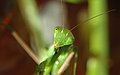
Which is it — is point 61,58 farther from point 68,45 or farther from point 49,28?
point 49,28

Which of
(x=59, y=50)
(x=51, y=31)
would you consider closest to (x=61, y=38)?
(x=59, y=50)

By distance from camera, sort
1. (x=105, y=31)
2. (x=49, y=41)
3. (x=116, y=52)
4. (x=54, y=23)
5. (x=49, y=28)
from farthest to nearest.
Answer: (x=116, y=52) < (x=54, y=23) < (x=49, y=28) < (x=49, y=41) < (x=105, y=31)

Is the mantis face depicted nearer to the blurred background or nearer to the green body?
the green body

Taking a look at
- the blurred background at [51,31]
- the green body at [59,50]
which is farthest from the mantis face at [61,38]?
the blurred background at [51,31]

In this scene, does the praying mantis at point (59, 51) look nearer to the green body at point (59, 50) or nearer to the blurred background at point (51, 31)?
the green body at point (59, 50)

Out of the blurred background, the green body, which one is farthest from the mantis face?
the blurred background

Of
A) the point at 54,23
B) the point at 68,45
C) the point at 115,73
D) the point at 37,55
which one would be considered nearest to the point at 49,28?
the point at 54,23

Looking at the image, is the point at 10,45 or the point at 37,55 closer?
the point at 37,55
